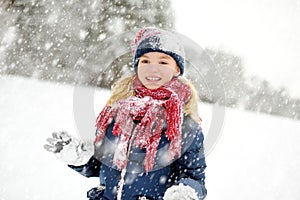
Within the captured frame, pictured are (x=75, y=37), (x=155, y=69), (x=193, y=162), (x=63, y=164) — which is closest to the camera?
(x=193, y=162)

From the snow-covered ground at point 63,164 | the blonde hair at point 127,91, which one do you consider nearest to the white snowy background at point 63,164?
the snow-covered ground at point 63,164

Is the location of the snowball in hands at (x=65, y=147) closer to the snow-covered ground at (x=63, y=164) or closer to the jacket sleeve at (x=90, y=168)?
the jacket sleeve at (x=90, y=168)

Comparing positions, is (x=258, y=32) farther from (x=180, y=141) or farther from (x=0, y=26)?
(x=180, y=141)

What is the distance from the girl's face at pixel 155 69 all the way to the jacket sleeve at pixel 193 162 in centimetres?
28

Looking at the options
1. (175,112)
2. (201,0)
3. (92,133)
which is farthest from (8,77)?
(201,0)

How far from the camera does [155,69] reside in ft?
5.72

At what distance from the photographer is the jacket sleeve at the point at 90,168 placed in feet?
5.77

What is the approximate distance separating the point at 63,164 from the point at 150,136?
2.18 meters

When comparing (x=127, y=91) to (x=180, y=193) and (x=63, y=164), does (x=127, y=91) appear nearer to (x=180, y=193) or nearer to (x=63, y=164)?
(x=180, y=193)

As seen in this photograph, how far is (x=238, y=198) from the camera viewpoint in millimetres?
3551

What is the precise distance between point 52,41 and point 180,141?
10.1 metres

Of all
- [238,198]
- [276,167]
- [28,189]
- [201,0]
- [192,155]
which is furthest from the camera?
[201,0]

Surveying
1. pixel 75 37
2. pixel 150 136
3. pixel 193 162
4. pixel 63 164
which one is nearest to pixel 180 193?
pixel 193 162

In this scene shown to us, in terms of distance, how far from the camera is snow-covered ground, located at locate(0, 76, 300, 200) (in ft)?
10.1
